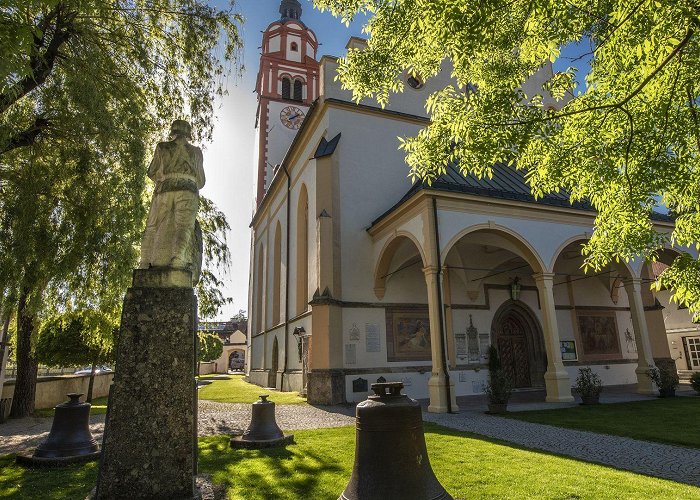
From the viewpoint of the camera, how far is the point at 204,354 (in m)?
45.3

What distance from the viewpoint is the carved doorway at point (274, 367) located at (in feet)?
64.1

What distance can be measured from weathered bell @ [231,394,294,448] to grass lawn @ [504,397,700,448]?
5.46m

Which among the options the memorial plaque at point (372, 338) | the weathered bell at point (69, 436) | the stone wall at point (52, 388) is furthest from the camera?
the memorial plaque at point (372, 338)

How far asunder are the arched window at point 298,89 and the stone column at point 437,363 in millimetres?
23650

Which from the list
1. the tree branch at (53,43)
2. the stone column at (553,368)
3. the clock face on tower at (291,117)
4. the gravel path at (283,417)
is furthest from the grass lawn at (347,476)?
the clock face on tower at (291,117)

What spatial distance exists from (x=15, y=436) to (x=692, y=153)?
1208cm

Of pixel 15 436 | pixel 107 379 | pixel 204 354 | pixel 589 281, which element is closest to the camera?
pixel 15 436

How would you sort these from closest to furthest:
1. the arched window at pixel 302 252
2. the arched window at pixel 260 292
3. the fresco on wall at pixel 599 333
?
the arched window at pixel 302 252 → the fresco on wall at pixel 599 333 → the arched window at pixel 260 292

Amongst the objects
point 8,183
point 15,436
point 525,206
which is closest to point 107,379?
point 15,436

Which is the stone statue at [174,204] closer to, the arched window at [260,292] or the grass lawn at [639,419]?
the grass lawn at [639,419]

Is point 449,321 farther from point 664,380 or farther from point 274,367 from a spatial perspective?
point 274,367

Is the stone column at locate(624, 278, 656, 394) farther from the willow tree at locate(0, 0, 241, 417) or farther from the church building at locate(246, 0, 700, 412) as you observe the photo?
the willow tree at locate(0, 0, 241, 417)

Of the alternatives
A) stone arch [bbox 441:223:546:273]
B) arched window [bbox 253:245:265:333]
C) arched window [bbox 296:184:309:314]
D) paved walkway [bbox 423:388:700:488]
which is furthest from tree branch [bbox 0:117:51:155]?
arched window [bbox 253:245:265:333]

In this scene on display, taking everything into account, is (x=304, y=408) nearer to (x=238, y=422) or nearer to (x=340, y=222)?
(x=238, y=422)
